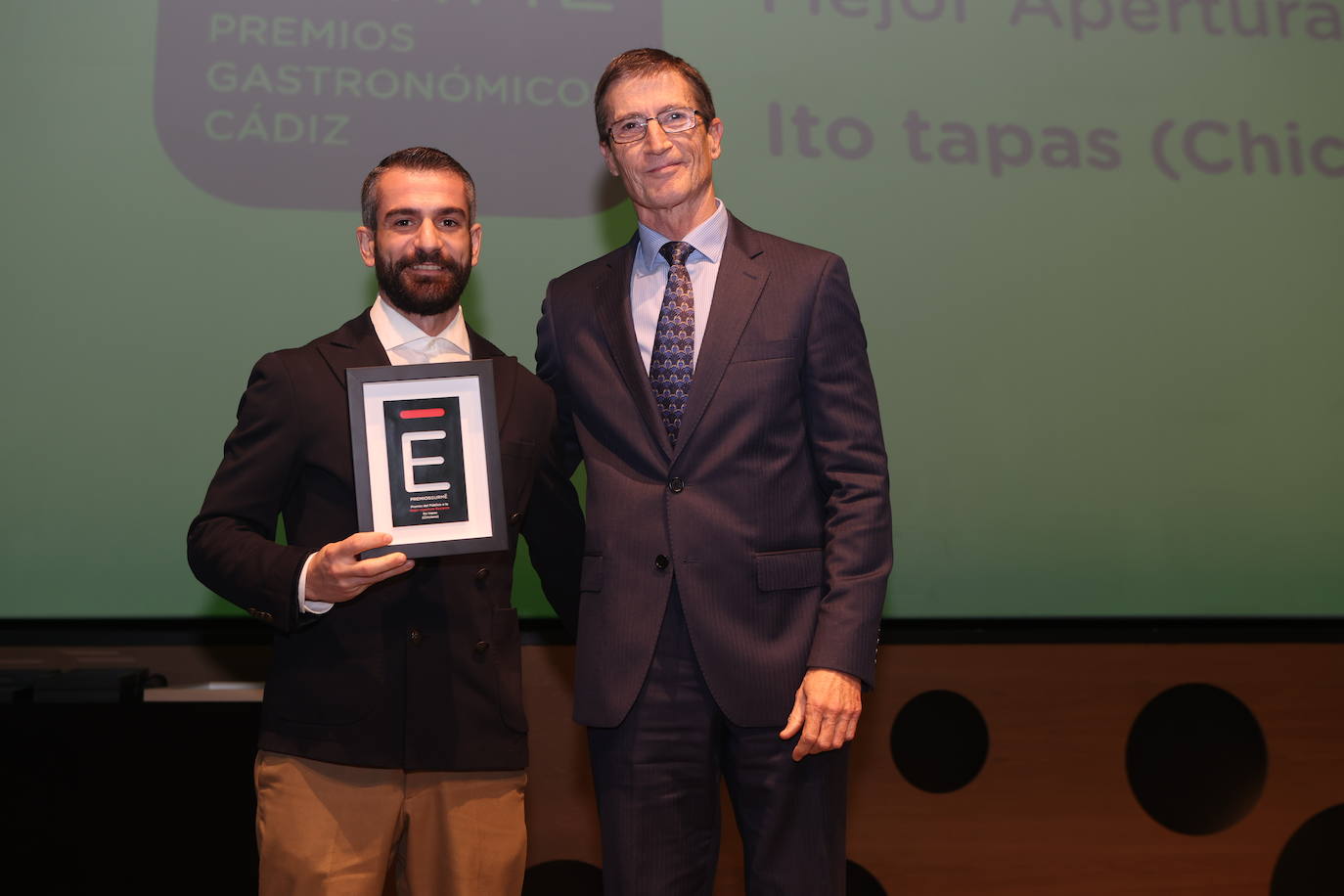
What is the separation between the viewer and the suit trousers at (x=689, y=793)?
163 centimetres

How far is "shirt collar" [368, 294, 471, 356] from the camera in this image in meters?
1.85

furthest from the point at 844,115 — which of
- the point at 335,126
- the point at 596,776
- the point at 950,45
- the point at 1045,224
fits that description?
the point at 596,776

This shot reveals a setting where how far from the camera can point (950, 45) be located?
9.92ft

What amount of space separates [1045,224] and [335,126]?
6.09ft

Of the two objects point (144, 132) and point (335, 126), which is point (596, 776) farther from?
point (144, 132)

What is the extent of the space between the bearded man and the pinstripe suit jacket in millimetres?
182

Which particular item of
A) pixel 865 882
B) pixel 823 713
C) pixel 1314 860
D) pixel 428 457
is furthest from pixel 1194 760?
pixel 428 457

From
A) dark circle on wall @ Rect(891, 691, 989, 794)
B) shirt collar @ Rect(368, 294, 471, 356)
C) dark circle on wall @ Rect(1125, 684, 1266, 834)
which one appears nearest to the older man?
shirt collar @ Rect(368, 294, 471, 356)

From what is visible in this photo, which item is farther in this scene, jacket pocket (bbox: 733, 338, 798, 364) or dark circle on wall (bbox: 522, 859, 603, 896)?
dark circle on wall (bbox: 522, 859, 603, 896)

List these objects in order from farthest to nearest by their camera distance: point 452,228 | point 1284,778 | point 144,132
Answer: point 1284,778 < point 144,132 < point 452,228

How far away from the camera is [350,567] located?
60.7 inches

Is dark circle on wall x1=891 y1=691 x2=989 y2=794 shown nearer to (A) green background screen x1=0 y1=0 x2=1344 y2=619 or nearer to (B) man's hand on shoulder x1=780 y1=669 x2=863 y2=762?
(A) green background screen x1=0 y1=0 x2=1344 y2=619

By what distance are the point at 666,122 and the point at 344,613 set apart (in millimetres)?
943

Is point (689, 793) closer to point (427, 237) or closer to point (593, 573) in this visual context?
point (593, 573)
